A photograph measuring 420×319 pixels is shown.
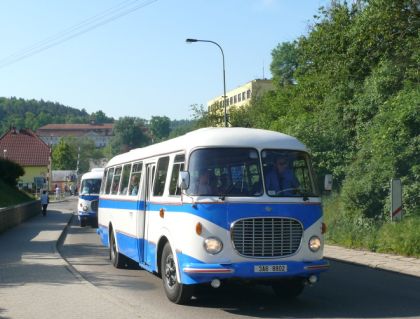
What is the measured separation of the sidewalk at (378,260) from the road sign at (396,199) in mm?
1202

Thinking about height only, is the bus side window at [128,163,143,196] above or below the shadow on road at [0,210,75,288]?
above

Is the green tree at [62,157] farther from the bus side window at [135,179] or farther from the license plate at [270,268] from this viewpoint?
the license plate at [270,268]

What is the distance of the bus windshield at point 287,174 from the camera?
950 centimetres

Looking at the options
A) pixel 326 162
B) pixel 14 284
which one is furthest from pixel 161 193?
pixel 326 162

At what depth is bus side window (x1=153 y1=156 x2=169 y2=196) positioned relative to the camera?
10789mm

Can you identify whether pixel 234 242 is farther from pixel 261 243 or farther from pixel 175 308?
pixel 175 308

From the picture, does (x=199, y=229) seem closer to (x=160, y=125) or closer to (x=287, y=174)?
(x=287, y=174)

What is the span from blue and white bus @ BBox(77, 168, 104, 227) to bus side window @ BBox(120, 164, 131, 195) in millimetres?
15524

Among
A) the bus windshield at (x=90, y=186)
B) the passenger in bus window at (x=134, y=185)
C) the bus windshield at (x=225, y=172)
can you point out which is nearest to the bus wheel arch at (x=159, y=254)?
the bus windshield at (x=225, y=172)

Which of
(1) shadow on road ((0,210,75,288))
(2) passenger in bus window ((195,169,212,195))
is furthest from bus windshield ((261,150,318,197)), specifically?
(1) shadow on road ((0,210,75,288))

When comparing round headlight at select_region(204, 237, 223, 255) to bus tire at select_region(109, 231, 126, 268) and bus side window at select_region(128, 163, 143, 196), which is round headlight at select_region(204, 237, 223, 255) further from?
bus tire at select_region(109, 231, 126, 268)

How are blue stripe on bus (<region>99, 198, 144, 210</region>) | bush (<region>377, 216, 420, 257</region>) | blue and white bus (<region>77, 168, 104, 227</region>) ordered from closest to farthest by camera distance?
blue stripe on bus (<region>99, 198, 144, 210</region>) → bush (<region>377, 216, 420, 257</region>) → blue and white bus (<region>77, 168, 104, 227</region>)

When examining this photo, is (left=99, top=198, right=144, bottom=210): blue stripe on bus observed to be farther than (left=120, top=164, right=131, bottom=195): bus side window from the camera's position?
No

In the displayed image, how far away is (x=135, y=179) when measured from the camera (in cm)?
1309
